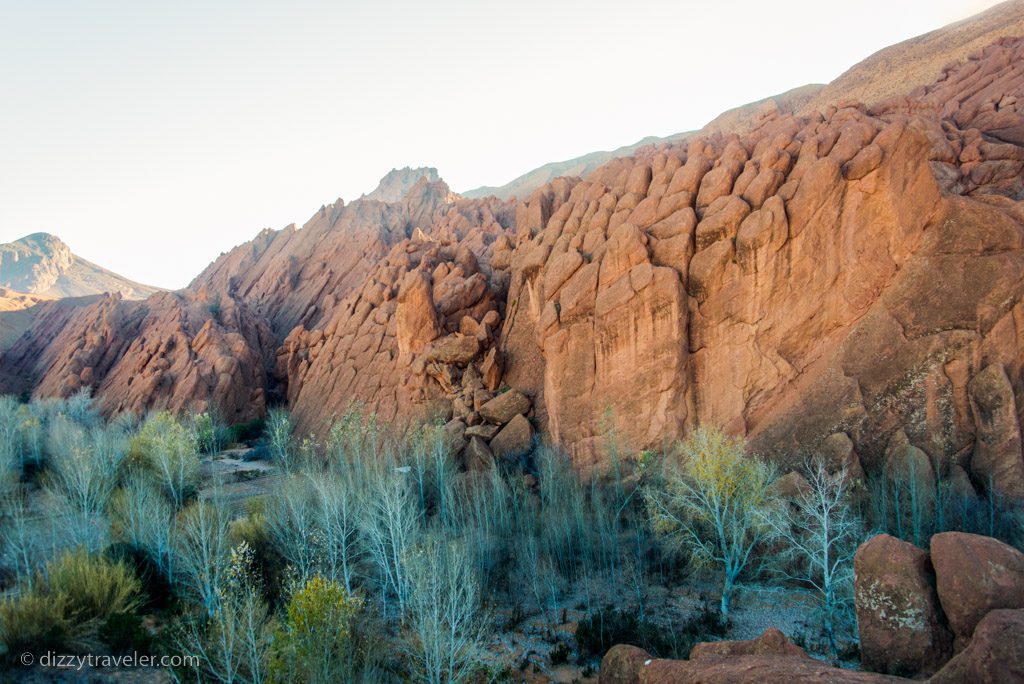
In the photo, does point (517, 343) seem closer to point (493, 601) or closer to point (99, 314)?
point (493, 601)

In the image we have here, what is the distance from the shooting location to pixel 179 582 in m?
21.9

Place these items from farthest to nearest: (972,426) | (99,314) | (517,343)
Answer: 1. (99,314)
2. (517,343)
3. (972,426)

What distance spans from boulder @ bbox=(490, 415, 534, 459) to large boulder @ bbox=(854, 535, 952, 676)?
23112 mm

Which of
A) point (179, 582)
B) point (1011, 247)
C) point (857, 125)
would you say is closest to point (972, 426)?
point (1011, 247)

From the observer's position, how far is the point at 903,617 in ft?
36.2

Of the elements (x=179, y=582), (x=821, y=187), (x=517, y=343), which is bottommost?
(x=179, y=582)

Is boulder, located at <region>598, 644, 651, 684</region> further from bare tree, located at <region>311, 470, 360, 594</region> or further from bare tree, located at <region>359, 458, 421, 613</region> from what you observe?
bare tree, located at <region>311, 470, 360, 594</region>

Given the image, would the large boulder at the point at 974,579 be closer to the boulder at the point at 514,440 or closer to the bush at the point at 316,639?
the bush at the point at 316,639

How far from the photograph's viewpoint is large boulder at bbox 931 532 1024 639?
10.2 metres

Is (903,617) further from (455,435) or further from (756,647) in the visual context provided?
(455,435)

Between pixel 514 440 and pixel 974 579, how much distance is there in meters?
25.4

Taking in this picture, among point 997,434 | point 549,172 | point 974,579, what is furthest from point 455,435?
point 549,172

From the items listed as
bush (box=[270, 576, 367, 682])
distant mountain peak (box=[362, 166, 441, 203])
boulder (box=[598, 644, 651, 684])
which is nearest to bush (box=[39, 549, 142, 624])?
bush (box=[270, 576, 367, 682])

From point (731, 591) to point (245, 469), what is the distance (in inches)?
1425
